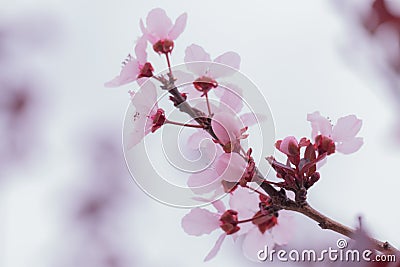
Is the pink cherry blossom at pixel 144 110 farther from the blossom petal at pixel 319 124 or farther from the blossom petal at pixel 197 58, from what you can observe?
the blossom petal at pixel 319 124

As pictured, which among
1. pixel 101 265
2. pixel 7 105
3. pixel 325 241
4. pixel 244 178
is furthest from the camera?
pixel 7 105

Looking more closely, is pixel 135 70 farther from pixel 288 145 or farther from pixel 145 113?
pixel 288 145

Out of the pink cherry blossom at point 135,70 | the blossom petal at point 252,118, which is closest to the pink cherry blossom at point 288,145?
the blossom petal at point 252,118

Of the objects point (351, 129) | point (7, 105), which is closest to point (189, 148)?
point (351, 129)

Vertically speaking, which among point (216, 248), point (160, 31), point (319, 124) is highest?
point (160, 31)

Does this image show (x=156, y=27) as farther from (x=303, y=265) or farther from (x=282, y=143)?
(x=303, y=265)

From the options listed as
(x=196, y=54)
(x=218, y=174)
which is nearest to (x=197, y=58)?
(x=196, y=54)
